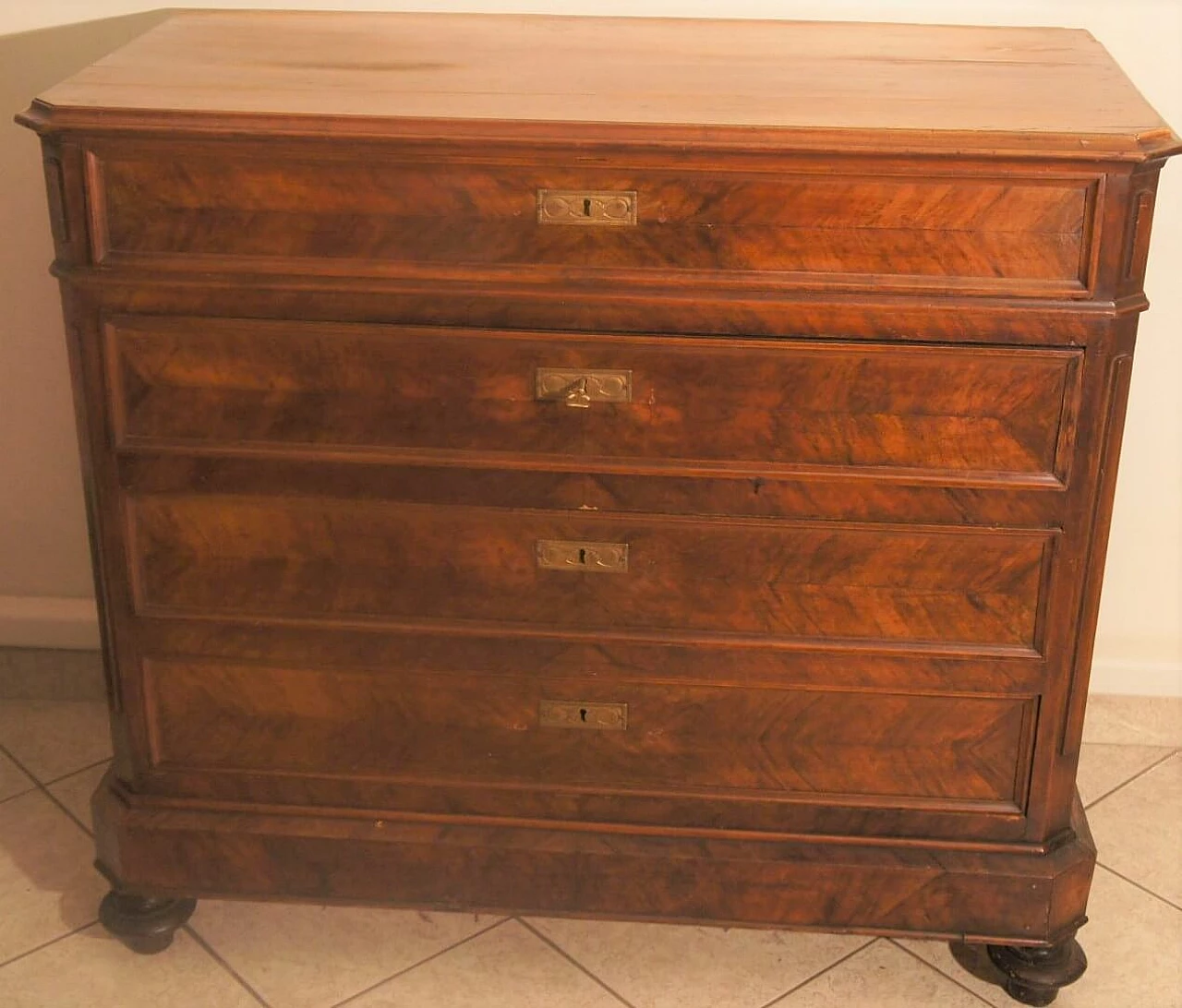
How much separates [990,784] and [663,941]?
49 centimetres

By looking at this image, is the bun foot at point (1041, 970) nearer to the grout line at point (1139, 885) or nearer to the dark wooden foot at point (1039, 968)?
the dark wooden foot at point (1039, 968)

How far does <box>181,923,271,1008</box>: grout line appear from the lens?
1921mm

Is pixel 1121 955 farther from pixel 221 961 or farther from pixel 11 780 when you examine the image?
pixel 11 780

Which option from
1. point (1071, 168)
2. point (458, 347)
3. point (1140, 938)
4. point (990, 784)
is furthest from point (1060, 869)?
point (458, 347)

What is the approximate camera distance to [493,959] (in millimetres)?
1990

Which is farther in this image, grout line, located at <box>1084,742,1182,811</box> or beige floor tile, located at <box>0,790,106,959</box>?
grout line, located at <box>1084,742,1182,811</box>

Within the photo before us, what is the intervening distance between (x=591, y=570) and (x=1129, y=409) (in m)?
0.96

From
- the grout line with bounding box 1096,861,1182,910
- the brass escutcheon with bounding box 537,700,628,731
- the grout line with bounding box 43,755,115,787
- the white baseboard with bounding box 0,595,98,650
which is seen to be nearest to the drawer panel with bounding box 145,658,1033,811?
the brass escutcheon with bounding box 537,700,628,731

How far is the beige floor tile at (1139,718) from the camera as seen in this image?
2.42 meters

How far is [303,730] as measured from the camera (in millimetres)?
1841

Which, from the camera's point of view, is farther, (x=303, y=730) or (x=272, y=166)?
(x=303, y=730)

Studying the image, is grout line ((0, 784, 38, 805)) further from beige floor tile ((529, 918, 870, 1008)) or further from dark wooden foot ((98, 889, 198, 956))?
beige floor tile ((529, 918, 870, 1008))

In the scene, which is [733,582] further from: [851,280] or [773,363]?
[851,280]

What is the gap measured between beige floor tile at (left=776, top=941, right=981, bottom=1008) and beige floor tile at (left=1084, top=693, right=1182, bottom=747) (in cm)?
63
